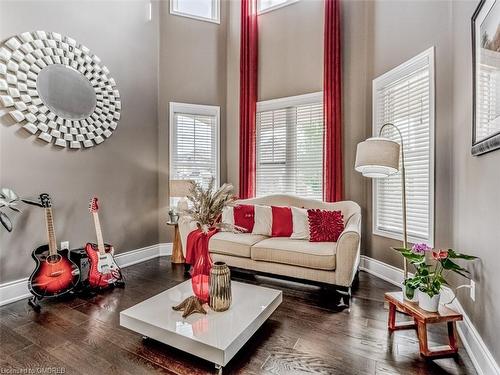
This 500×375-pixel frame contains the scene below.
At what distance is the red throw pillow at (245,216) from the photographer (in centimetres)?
349

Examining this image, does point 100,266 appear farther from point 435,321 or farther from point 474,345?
point 474,345

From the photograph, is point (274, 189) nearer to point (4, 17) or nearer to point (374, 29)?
point (374, 29)

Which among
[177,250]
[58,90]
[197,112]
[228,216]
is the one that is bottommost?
[177,250]

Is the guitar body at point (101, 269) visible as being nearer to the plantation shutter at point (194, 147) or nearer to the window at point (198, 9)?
the plantation shutter at point (194, 147)

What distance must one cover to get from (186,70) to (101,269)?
123 inches

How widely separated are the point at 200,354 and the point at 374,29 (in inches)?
153

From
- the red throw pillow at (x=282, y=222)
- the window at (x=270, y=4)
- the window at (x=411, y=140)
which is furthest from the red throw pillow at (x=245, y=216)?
the window at (x=270, y=4)

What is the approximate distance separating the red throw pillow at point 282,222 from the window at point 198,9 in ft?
10.9

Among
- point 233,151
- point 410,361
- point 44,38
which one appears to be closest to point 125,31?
point 44,38

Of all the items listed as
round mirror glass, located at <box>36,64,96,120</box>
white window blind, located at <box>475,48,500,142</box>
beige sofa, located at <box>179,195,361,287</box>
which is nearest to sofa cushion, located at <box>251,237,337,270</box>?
beige sofa, located at <box>179,195,361,287</box>

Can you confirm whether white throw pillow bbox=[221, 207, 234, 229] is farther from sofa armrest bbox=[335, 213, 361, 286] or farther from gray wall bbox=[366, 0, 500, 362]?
gray wall bbox=[366, 0, 500, 362]

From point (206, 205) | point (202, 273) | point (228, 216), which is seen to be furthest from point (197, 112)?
point (202, 273)

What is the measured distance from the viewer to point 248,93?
14.0 ft

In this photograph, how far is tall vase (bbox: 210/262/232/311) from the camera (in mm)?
1872
